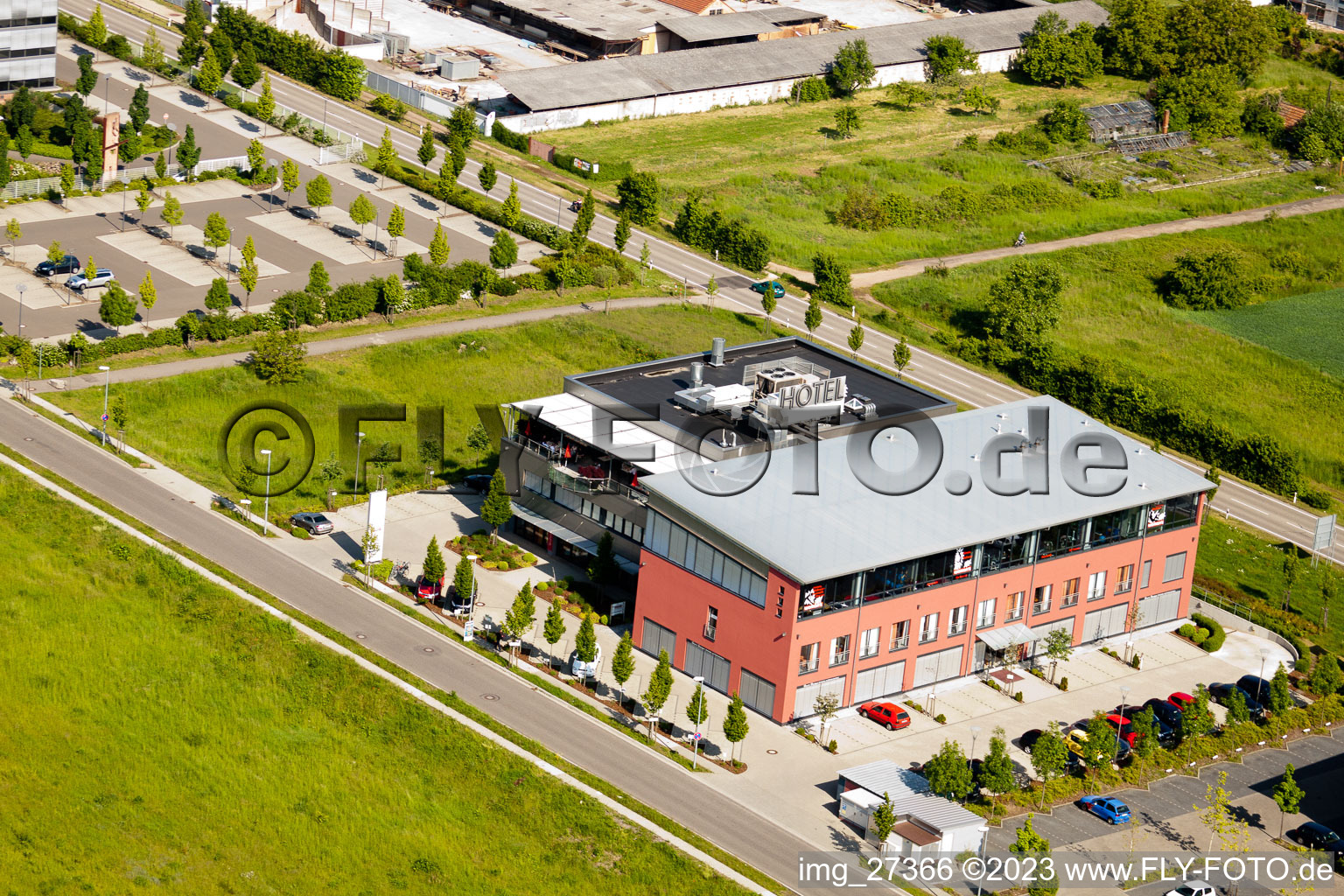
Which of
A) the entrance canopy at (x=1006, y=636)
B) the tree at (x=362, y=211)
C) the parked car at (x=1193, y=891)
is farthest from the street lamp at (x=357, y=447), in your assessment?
the parked car at (x=1193, y=891)

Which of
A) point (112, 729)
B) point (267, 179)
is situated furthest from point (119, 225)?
point (112, 729)

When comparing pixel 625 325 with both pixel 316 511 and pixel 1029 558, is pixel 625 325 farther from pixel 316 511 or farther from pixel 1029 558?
pixel 1029 558

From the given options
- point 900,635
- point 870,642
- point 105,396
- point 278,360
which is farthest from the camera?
point 278,360

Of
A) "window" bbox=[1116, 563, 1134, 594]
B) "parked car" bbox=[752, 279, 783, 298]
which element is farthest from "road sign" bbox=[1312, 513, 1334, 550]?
"parked car" bbox=[752, 279, 783, 298]

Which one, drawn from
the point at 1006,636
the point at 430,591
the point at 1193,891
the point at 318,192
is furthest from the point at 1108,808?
the point at 318,192

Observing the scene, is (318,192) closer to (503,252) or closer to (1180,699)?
(503,252)

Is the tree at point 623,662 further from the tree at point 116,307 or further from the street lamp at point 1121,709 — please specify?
the tree at point 116,307

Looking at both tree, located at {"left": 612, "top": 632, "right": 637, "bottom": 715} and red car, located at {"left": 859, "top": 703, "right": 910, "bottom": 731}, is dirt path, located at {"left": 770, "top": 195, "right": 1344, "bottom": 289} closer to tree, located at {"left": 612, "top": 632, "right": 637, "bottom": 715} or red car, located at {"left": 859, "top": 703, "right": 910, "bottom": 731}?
red car, located at {"left": 859, "top": 703, "right": 910, "bottom": 731}
